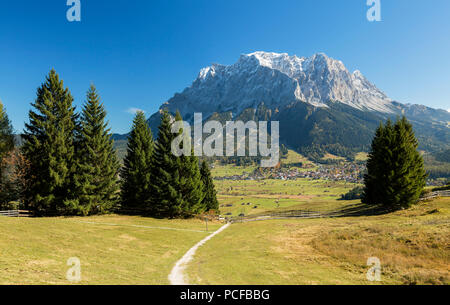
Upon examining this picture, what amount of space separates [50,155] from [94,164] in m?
5.93

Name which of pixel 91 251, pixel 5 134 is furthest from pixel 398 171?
pixel 5 134

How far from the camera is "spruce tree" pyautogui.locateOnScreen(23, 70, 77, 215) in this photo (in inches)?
1278

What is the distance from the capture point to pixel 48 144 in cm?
3253

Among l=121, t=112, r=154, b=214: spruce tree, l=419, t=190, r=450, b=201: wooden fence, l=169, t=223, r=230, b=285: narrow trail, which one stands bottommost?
l=169, t=223, r=230, b=285: narrow trail

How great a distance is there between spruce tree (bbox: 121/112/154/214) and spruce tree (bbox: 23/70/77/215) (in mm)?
9252

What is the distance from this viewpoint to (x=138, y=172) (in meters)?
40.6

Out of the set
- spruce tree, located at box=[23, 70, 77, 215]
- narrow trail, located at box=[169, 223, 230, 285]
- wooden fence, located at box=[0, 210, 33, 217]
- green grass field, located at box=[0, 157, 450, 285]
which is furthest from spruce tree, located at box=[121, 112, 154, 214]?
narrow trail, located at box=[169, 223, 230, 285]

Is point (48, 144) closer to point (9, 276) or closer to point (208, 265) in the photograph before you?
point (9, 276)

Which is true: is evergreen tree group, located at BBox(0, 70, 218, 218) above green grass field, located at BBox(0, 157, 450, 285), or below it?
above

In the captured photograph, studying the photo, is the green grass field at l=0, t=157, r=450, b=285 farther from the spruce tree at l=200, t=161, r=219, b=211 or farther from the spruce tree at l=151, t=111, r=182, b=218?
the spruce tree at l=200, t=161, r=219, b=211

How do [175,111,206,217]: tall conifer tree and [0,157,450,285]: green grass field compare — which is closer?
[0,157,450,285]: green grass field

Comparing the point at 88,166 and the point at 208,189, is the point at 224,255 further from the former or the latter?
the point at 208,189
